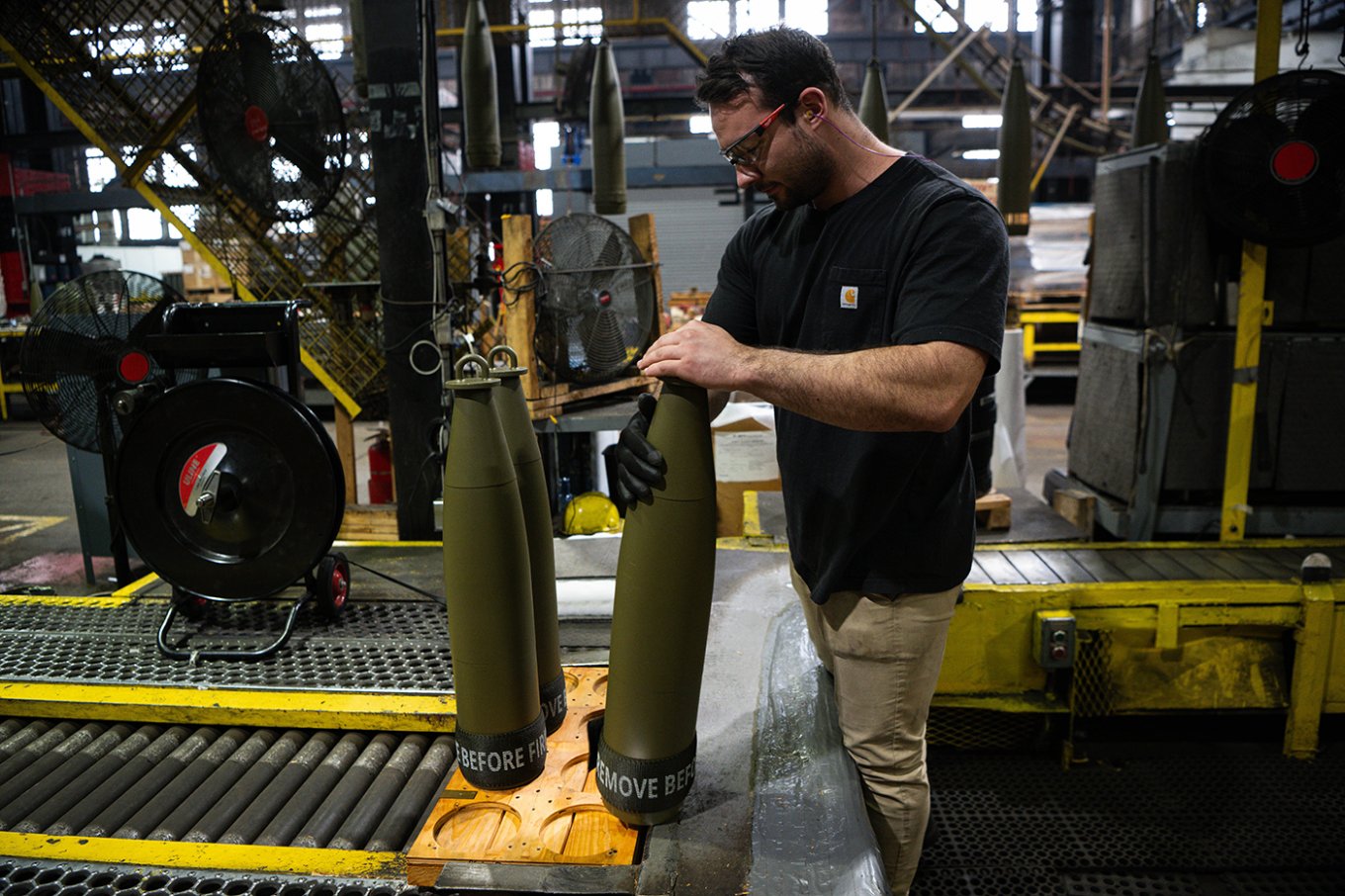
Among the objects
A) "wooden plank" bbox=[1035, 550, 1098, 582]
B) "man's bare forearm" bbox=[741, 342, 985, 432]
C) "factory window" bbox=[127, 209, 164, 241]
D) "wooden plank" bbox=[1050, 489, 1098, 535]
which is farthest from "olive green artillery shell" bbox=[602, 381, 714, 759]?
"factory window" bbox=[127, 209, 164, 241]

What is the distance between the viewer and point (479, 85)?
4.36 meters

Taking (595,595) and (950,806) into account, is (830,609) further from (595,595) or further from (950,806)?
(950,806)

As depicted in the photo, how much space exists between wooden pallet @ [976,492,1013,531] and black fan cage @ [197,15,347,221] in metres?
3.43

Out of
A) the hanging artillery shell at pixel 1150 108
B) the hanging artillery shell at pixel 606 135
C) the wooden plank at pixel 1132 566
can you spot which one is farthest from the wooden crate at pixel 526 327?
the hanging artillery shell at pixel 1150 108

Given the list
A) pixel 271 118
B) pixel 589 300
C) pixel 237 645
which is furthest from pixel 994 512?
pixel 271 118

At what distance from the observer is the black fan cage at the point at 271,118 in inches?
167

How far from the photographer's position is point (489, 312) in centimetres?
582

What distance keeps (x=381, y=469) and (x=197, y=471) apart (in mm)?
2707

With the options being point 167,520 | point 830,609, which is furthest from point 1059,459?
point 167,520

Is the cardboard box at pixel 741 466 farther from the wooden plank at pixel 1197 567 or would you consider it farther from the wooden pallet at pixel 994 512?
the wooden plank at pixel 1197 567

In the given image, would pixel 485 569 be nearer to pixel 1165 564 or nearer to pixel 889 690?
pixel 889 690

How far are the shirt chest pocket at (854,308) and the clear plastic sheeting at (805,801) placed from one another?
2.57 feet

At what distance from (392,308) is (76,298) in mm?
1194

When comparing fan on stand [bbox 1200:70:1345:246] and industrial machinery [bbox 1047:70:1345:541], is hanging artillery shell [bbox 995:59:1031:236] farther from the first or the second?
fan on stand [bbox 1200:70:1345:246]
